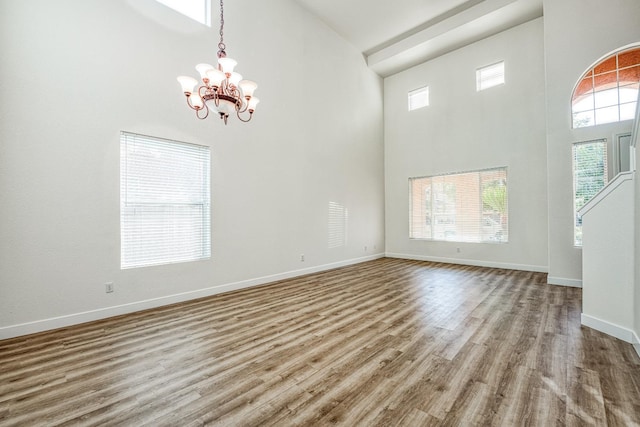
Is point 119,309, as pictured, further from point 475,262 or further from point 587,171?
point 587,171

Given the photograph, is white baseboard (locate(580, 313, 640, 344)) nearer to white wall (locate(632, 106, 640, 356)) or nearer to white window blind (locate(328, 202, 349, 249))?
white wall (locate(632, 106, 640, 356))

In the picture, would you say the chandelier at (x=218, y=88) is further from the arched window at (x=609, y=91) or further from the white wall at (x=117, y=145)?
the arched window at (x=609, y=91)

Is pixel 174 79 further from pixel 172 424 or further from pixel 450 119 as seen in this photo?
pixel 450 119

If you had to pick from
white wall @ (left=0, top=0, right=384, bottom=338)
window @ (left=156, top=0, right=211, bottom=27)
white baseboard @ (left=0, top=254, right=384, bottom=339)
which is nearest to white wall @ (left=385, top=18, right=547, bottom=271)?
white wall @ (left=0, top=0, right=384, bottom=338)

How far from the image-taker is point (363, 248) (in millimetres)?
7605

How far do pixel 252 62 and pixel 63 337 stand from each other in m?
4.78

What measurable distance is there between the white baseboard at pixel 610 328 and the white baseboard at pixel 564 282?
2218 millimetres

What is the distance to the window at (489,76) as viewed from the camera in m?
6.56

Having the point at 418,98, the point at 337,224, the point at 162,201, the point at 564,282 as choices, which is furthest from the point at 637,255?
the point at 418,98

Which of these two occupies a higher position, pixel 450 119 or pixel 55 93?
pixel 450 119

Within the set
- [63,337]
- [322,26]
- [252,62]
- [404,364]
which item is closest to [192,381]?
[404,364]

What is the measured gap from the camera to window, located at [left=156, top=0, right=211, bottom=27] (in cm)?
419

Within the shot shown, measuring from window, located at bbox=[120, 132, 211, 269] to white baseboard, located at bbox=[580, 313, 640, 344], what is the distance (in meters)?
4.94

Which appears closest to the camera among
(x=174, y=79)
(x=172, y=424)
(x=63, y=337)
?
(x=172, y=424)
